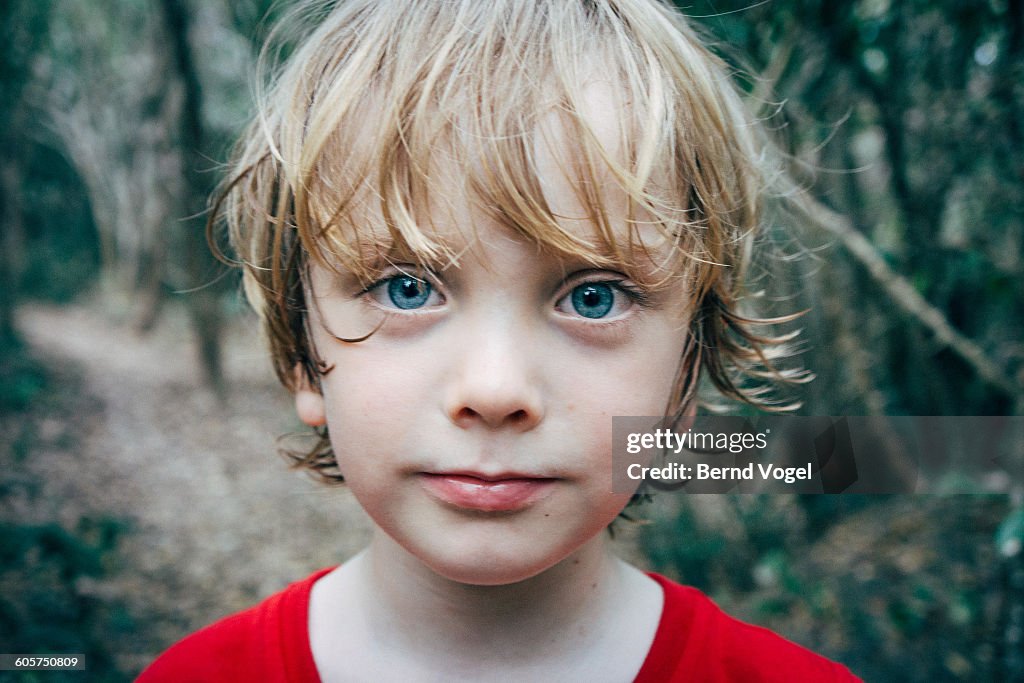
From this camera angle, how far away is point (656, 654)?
44.2 inches

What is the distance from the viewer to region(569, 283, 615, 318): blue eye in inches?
35.6

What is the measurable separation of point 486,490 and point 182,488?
440cm

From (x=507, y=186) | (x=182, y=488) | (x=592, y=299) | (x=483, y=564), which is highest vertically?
(x=507, y=186)

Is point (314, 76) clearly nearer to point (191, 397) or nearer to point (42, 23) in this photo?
point (42, 23)

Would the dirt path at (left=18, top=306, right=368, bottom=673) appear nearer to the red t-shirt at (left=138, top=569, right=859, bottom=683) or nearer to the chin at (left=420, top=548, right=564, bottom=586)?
the red t-shirt at (left=138, top=569, right=859, bottom=683)

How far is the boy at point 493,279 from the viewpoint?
856 millimetres

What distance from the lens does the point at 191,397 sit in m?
6.17

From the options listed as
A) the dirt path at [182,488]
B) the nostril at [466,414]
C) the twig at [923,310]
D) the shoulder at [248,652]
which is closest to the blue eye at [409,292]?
the nostril at [466,414]

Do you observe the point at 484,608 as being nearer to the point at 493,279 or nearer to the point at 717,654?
the point at 717,654

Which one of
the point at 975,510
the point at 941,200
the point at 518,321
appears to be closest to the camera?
the point at 518,321

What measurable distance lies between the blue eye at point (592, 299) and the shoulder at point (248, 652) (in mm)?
668

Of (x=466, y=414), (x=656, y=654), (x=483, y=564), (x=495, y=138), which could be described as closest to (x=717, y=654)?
(x=656, y=654)

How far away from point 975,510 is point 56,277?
30.8 feet

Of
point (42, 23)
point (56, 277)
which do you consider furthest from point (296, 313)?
point (56, 277)
